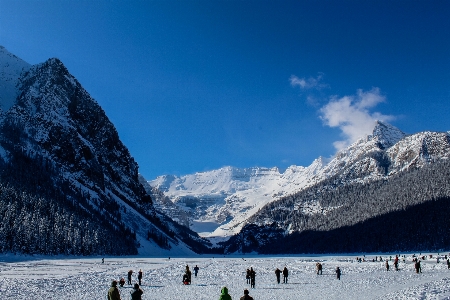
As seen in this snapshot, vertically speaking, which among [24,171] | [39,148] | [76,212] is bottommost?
[76,212]

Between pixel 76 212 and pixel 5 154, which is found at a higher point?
pixel 5 154

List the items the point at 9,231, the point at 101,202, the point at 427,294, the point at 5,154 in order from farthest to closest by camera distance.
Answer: the point at 101,202 → the point at 5,154 → the point at 9,231 → the point at 427,294

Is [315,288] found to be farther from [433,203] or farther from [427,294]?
[433,203]

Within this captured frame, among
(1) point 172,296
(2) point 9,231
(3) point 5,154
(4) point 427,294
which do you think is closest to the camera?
(4) point 427,294

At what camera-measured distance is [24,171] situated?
467 feet

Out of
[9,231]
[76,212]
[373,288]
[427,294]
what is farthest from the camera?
[76,212]

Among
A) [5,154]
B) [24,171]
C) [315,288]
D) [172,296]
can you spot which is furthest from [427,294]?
[5,154]

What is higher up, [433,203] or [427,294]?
[433,203]

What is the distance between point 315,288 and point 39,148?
181 m

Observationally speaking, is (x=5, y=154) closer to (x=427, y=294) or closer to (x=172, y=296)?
(x=172, y=296)

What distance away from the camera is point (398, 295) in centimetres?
2680

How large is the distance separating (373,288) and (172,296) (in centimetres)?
1820

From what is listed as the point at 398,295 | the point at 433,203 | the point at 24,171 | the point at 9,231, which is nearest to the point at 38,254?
the point at 9,231

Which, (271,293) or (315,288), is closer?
(271,293)
